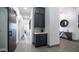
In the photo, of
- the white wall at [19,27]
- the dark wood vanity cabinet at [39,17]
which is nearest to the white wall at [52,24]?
the dark wood vanity cabinet at [39,17]

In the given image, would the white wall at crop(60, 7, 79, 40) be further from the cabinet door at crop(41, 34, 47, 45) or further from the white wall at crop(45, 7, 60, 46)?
the cabinet door at crop(41, 34, 47, 45)

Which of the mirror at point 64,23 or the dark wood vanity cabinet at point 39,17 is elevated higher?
the dark wood vanity cabinet at point 39,17

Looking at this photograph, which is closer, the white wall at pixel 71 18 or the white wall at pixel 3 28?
the white wall at pixel 3 28

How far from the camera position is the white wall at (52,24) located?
1.76 metres

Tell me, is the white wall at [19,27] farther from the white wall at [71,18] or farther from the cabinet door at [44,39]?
the white wall at [71,18]

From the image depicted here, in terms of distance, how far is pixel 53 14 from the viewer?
5.82ft

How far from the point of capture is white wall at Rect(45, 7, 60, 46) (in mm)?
1765

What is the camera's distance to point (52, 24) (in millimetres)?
1798

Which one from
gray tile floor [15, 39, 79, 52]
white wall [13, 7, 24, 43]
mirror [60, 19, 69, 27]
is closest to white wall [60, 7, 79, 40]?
mirror [60, 19, 69, 27]

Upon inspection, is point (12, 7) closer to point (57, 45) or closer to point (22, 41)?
point (22, 41)

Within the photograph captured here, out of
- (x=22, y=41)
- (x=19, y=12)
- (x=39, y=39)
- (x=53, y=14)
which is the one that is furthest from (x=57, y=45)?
(x=19, y=12)

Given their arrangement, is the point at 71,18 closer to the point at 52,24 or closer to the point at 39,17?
the point at 52,24
